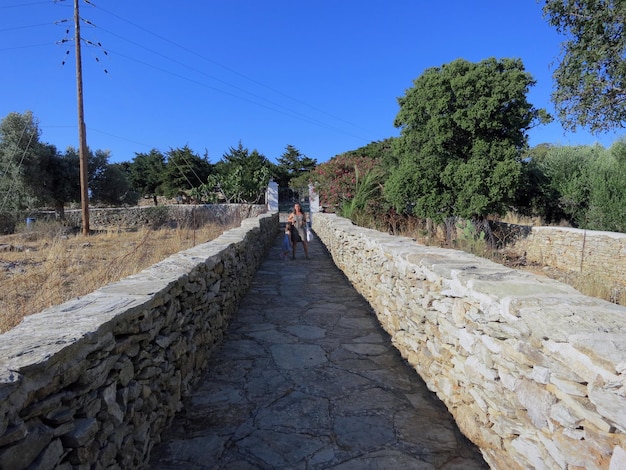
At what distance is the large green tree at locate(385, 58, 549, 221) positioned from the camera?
11125 millimetres

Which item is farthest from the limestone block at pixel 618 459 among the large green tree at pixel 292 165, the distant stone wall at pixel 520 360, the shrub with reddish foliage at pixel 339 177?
the large green tree at pixel 292 165

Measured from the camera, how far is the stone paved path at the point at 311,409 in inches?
92.1

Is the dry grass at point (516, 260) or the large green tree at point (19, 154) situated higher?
the large green tree at point (19, 154)

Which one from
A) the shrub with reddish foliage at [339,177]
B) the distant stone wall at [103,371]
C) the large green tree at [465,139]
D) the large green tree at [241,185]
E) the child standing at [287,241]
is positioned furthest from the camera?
the large green tree at [241,185]

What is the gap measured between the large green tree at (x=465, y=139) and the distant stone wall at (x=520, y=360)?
8628 mm

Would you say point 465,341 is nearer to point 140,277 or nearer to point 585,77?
point 140,277

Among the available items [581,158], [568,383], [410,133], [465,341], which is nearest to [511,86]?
[410,133]

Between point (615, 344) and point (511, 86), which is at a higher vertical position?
point (511, 86)

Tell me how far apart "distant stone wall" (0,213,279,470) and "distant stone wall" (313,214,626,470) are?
1.95 meters

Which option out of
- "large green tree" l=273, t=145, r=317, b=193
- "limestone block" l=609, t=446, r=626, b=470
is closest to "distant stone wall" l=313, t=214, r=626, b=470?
"limestone block" l=609, t=446, r=626, b=470

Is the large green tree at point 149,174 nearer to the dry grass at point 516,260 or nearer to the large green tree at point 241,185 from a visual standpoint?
the large green tree at point 241,185

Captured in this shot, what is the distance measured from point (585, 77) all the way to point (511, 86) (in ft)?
7.50

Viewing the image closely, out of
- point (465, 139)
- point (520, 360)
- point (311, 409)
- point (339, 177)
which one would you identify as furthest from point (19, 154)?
point (520, 360)

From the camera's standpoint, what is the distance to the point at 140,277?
9.53 ft
